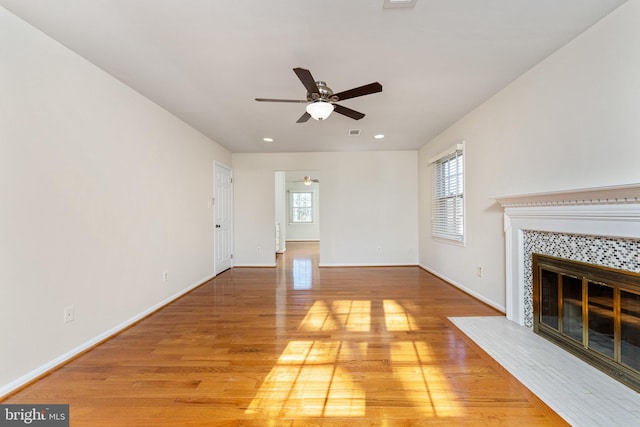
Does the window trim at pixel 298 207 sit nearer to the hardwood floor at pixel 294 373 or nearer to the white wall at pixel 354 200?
the white wall at pixel 354 200

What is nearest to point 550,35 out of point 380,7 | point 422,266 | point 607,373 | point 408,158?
point 380,7

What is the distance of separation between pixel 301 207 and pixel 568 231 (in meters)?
9.18

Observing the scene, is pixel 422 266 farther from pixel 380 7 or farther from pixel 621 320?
pixel 380 7

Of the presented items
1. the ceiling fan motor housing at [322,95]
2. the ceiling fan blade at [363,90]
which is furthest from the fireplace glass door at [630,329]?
the ceiling fan motor housing at [322,95]

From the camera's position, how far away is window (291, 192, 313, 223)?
10.8 metres

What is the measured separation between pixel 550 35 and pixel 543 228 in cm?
152

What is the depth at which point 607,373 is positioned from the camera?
5.79 ft

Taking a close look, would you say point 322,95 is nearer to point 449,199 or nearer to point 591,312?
point 591,312

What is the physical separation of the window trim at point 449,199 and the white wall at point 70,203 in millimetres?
4012

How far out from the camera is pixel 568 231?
205 cm

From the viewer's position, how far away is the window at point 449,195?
12.6 feet

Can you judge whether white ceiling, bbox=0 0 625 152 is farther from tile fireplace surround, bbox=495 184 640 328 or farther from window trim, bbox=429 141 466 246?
tile fireplace surround, bbox=495 184 640 328

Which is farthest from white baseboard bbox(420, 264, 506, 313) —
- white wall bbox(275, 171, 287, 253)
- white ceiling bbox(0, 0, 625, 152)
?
white wall bbox(275, 171, 287, 253)

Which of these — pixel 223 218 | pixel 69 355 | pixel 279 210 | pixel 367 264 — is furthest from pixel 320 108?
pixel 279 210
